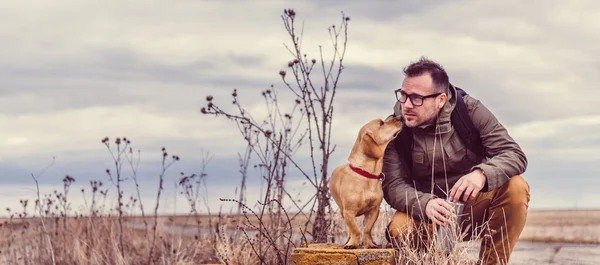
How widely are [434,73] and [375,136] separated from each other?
94 centimetres

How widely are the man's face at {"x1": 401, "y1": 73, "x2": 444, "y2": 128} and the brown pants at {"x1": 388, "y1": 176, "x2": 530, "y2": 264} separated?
32.6 inches

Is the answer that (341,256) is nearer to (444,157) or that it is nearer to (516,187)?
(444,157)

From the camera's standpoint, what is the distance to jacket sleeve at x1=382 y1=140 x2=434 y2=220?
553cm

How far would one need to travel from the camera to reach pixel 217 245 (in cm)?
803

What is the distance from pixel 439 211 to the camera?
521 cm

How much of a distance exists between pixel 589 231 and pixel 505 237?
10820 millimetres

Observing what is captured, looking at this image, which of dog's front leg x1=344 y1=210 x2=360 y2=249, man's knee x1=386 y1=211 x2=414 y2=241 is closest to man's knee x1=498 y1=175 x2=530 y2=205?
man's knee x1=386 y1=211 x2=414 y2=241

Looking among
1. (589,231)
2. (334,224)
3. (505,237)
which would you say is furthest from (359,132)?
(589,231)

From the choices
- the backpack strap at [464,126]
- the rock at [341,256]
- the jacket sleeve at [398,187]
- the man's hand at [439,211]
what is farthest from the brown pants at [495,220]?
the rock at [341,256]

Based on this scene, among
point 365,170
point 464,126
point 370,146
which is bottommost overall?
point 365,170

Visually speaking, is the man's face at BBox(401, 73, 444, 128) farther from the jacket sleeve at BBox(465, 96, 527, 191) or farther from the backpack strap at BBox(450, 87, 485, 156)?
the jacket sleeve at BBox(465, 96, 527, 191)

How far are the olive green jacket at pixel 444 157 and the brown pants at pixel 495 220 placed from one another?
0.42ft

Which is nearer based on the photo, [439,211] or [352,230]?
[352,230]

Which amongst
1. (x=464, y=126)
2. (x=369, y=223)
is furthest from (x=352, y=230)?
(x=464, y=126)
